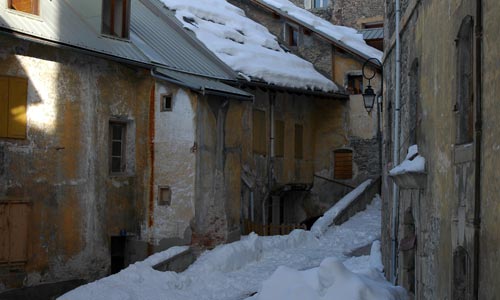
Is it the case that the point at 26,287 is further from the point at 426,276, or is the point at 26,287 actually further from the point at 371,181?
the point at 371,181

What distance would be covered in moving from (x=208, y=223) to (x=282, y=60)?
8296mm

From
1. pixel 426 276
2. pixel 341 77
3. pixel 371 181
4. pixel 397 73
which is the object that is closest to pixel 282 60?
pixel 341 77

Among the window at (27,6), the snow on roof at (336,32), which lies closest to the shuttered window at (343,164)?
the snow on roof at (336,32)

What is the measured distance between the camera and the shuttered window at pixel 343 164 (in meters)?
24.7

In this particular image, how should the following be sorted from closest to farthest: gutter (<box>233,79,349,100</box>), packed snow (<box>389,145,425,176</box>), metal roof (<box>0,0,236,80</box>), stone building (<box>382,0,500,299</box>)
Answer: stone building (<box>382,0,500,299</box>), packed snow (<box>389,145,425,176</box>), metal roof (<box>0,0,236,80</box>), gutter (<box>233,79,349,100</box>)

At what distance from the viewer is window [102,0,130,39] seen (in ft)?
53.0

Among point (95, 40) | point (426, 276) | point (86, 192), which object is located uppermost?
point (95, 40)

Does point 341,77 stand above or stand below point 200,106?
above

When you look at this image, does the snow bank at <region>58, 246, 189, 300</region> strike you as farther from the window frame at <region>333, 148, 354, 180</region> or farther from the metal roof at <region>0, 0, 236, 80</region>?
Answer: the window frame at <region>333, 148, 354, 180</region>

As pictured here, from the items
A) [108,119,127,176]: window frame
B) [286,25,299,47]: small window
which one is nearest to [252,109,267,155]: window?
[286,25,299,47]: small window

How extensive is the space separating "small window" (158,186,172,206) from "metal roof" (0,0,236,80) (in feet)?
9.61

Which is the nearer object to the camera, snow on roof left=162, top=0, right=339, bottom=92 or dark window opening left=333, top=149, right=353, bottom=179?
snow on roof left=162, top=0, right=339, bottom=92

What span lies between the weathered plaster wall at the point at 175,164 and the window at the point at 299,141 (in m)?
8.20

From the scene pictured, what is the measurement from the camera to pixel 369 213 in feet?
71.5
